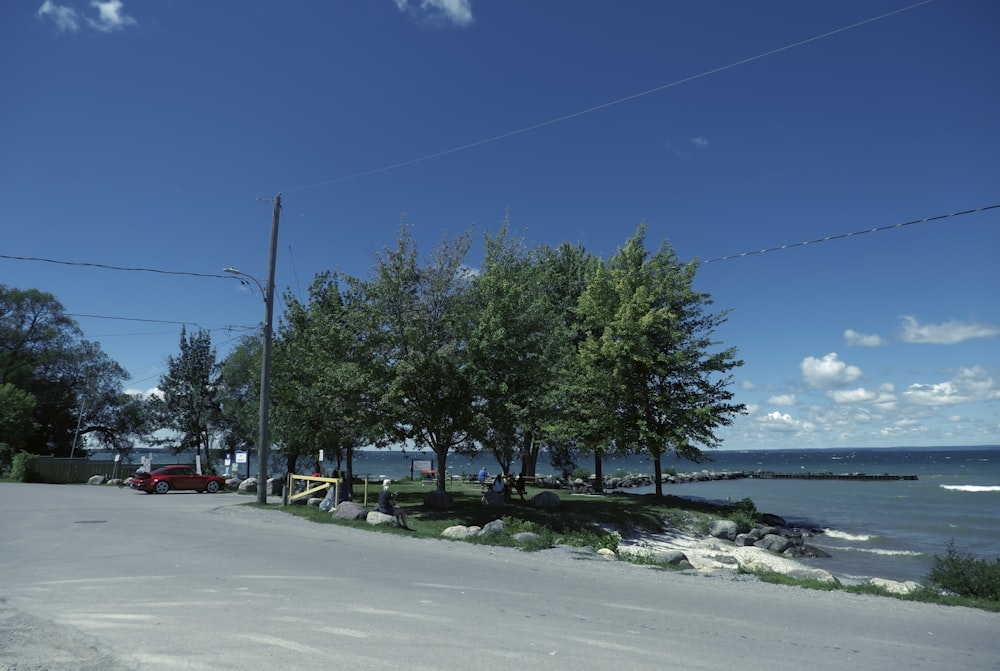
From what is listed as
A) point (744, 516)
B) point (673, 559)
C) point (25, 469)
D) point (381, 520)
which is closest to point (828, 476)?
point (744, 516)

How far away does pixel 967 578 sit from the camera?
11281mm

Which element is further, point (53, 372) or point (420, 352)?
point (53, 372)

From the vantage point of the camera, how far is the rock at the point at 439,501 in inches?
885

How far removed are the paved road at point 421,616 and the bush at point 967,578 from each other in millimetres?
1982

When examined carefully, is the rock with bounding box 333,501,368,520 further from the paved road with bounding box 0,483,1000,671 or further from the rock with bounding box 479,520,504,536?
the paved road with bounding box 0,483,1000,671

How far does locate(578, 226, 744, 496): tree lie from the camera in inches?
1160

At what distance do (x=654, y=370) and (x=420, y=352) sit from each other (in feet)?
44.0

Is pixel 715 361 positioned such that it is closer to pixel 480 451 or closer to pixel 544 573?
pixel 480 451

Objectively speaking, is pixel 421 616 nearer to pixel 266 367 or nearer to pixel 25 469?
pixel 266 367

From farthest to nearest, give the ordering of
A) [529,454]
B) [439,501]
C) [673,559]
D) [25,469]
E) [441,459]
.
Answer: [25,469], [529,454], [441,459], [439,501], [673,559]

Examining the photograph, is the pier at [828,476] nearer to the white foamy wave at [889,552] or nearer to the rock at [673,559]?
the white foamy wave at [889,552]

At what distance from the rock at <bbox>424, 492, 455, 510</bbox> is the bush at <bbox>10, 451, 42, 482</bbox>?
34.3 metres

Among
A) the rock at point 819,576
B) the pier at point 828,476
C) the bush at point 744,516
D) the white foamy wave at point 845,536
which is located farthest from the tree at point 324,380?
the pier at point 828,476

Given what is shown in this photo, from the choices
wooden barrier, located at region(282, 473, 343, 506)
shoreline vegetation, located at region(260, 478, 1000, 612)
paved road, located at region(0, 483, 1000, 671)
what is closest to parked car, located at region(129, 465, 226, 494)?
shoreline vegetation, located at region(260, 478, 1000, 612)
